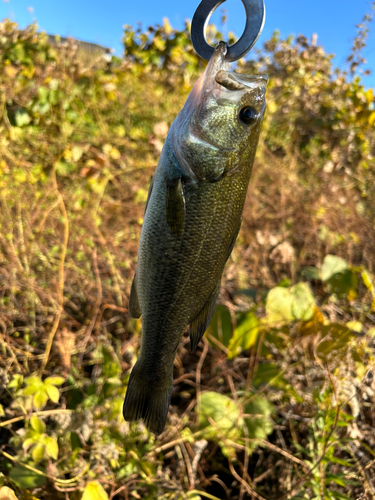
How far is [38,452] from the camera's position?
4.73 ft

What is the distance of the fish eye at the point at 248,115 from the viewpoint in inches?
36.3

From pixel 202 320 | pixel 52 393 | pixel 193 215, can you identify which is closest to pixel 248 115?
pixel 193 215

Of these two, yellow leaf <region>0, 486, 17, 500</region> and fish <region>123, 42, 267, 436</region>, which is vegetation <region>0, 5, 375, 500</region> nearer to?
yellow leaf <region>0, 486, 17, 500</region>

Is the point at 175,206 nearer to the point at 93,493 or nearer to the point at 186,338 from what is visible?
the point at 93,493

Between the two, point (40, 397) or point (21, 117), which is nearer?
point (40, 397)

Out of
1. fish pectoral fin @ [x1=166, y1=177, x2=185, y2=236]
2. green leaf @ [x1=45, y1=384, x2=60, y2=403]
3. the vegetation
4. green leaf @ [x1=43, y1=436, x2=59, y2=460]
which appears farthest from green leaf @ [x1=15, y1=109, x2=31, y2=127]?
fish pectoral fin @ [x1=166, y1=177, x2=185, y2=236]

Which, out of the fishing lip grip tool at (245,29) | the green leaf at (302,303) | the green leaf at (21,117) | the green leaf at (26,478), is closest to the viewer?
the fishing lip grip tool at (245,29)

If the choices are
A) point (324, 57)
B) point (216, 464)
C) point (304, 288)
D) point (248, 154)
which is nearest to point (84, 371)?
point (216, 464)

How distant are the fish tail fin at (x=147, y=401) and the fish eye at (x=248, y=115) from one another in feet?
2.50

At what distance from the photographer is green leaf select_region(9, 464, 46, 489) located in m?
1.54

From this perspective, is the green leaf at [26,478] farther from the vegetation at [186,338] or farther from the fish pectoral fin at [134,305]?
the fish pectoral fin at [134,305]

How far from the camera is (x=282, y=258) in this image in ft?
10.7

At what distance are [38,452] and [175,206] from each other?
4.18 ft

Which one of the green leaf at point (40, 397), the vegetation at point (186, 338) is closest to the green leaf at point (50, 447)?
the vegetation at point (186, 338)
